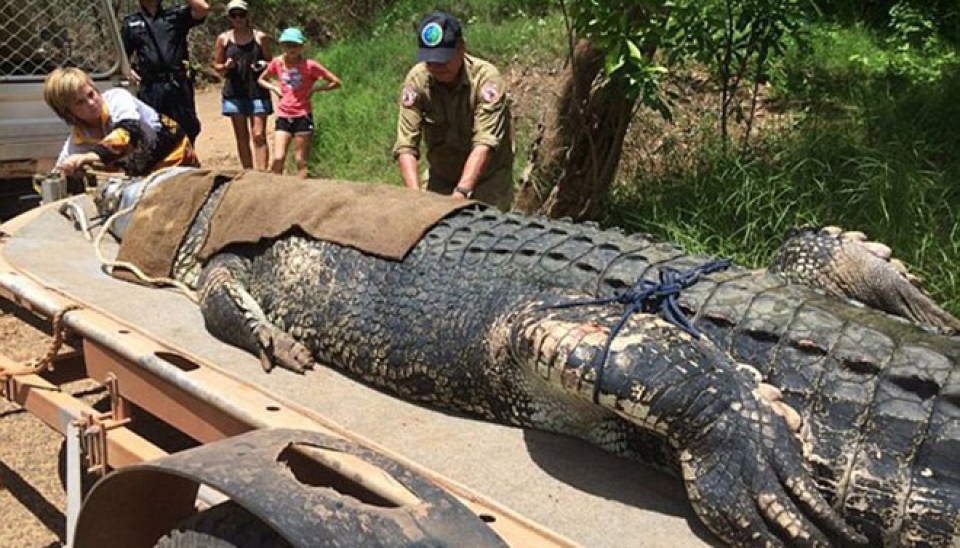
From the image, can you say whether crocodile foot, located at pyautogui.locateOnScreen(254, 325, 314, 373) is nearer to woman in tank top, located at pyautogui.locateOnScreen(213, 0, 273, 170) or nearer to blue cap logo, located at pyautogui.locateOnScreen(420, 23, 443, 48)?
blue cap logo, located at pyautogui.locateOnScreen(420, 23, 443, 48)

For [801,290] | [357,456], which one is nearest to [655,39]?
[801,290]

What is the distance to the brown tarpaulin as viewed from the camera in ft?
10.5

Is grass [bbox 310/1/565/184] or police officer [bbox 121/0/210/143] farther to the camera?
grass [bbox 310/1/565/184]

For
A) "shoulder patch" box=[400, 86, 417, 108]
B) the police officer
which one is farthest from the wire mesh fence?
"shoulder patch" box=[400, 86, 417, 108]

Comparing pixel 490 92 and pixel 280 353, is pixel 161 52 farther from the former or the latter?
pixel 280 353

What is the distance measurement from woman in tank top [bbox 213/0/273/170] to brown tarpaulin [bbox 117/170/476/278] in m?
4.13

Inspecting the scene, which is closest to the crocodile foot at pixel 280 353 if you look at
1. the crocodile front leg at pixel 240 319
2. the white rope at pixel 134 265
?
the crocodile front leg at pixel 240 319

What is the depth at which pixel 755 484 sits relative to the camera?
205 cm

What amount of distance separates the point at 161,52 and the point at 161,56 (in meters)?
0.03

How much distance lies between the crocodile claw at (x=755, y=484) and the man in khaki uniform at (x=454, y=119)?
244cm

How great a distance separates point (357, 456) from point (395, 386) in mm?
946

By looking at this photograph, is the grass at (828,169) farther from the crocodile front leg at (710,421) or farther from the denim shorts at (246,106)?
the crocodile front leg at (710,421)

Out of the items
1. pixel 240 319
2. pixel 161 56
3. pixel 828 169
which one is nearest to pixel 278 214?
pixel 240 319

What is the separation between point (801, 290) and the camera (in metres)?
2.46
